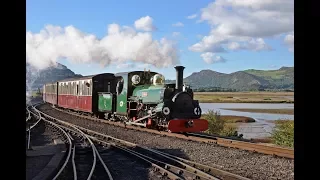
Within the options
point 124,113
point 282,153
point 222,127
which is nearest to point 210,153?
point 282,153

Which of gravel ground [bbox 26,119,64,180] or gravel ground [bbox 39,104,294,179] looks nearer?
gravel ground [bbox 39,104,294,179]

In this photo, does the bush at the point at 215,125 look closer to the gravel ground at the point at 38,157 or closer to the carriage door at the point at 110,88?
the carriage door at the point at 110,88

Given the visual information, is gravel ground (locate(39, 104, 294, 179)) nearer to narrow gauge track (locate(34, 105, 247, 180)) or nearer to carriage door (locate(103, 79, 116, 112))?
narrow gauge track (locate(34, 105, 247, 180))

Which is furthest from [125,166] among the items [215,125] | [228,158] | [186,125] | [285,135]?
[215,125]

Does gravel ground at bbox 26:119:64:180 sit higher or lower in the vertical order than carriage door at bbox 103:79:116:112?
lower

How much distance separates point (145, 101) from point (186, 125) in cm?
287

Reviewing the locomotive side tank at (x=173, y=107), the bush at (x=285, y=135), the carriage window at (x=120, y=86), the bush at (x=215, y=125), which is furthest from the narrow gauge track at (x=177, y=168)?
the bush at (x=215, y=125)

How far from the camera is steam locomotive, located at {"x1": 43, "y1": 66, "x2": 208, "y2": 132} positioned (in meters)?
16.5

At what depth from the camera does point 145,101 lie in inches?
709

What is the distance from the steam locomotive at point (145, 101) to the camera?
54.3ft

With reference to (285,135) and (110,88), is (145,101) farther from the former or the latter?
(110,88)

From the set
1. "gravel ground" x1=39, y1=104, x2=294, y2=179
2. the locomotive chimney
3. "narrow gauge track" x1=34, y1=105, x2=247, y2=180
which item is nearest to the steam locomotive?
the locomotive chimney
